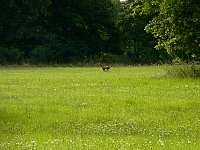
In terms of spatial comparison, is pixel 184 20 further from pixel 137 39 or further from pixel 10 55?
pixel 137 39

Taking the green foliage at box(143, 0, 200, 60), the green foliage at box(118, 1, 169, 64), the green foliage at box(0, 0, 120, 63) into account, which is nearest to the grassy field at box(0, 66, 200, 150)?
the green foliage at box(143, 0, 200, 60)

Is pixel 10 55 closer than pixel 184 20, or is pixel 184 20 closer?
pixel 184 20

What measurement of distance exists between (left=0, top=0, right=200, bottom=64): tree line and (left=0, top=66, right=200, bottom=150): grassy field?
39.6 meters

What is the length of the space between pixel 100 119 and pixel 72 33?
60.3 metres

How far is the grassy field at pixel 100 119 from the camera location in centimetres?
1230

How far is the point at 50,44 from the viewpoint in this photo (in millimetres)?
70938

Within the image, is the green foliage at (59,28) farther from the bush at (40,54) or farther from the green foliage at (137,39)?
the green foliage at (137,39)

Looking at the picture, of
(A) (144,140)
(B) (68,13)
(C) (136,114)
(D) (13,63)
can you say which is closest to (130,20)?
(B) (68,13)

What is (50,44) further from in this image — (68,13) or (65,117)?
(65,117)

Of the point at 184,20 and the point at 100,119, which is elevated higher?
the point at 184,20

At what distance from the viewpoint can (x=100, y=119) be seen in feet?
53.6

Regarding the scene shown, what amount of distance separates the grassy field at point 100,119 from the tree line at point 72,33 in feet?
130

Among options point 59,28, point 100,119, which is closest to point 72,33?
point 59,28

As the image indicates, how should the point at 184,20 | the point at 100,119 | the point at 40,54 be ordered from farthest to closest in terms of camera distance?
the point at 40,54 < the point at 184,20 < the point at 100,119
